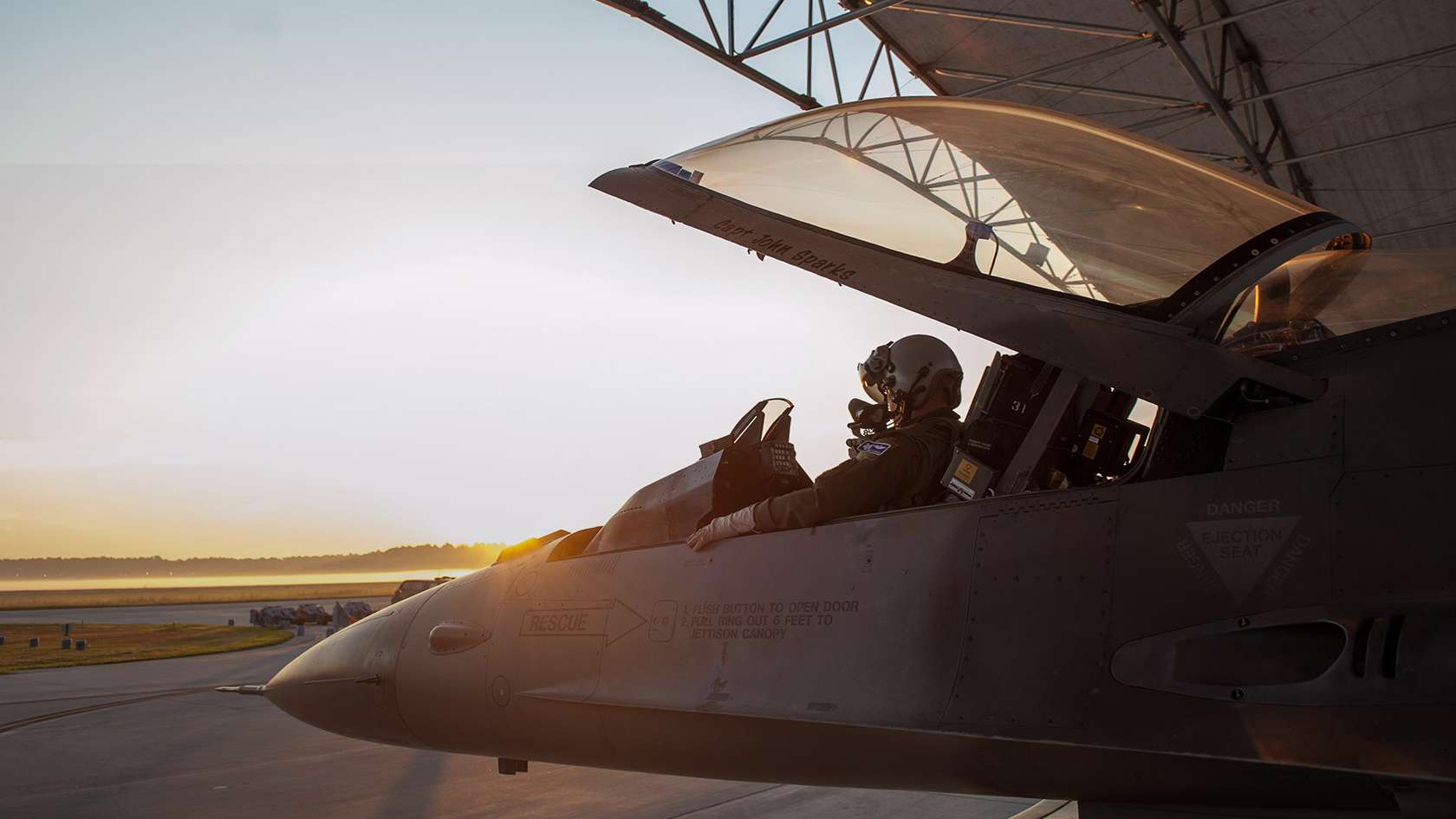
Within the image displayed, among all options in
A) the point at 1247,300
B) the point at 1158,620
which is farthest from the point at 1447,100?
the point at 1158,620

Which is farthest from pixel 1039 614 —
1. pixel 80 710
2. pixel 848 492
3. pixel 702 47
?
pixel 80 710

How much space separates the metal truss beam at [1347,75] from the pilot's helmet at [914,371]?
9677mm

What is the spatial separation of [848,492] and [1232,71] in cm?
1158

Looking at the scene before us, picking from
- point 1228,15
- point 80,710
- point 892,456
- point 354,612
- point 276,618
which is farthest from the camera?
point 276,618

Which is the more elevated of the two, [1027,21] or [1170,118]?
[1027,21]

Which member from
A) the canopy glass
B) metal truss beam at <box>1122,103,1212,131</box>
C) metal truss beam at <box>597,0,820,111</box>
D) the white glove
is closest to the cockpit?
the canopy glass

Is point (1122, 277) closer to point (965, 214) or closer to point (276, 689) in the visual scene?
point (965, 214)

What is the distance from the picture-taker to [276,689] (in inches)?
261

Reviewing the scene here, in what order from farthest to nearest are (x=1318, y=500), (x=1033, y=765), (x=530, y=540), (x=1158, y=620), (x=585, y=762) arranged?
(x=530, y=540), (x=585, y=762), (x=1033, y=765), (x=1158, y=620), (x=1318, y=500)

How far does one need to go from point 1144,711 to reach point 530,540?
3.86 meters

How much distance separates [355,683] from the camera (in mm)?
6008

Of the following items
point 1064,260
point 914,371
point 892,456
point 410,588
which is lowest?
point 410,588

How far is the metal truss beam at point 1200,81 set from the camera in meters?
10.5

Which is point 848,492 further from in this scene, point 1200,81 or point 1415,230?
point 1415,230
